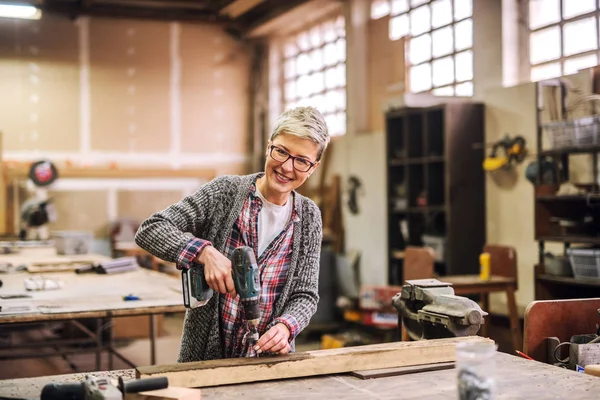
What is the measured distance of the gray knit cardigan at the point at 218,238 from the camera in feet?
7.96

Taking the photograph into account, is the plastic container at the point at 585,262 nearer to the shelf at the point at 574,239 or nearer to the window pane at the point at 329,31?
the shelf at the point at 574,239

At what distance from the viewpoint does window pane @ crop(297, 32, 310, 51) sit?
32.6 feet

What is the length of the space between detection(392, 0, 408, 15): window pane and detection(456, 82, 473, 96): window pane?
136cm

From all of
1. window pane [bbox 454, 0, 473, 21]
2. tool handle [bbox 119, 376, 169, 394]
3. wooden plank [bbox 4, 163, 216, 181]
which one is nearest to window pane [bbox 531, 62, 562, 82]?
window pane [bbox 454, 0, 473, 21]

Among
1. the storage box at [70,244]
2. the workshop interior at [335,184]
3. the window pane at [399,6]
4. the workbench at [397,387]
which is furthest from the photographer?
the window pane at [399,6]

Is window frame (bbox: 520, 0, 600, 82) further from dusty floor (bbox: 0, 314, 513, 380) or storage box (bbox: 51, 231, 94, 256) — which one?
storage box (bbox: 51, 231, 94, 256)

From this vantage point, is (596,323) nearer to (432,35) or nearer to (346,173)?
(432,35)

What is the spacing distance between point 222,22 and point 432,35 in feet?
13.9

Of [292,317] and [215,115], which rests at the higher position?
[215,115]

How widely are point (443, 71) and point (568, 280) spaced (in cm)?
297

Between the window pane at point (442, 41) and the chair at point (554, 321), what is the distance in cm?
460

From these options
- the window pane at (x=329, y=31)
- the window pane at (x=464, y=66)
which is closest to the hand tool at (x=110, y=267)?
the window pane at (x=464, y=66)

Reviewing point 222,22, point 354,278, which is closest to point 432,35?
point 354,278

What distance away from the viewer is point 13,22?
32.0ft
